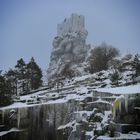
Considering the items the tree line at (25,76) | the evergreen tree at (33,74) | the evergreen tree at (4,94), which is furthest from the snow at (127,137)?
the evergreen tree at (33,74)

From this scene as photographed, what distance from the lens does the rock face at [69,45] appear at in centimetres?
2870

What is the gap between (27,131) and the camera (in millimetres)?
13211

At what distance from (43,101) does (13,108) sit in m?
1.34

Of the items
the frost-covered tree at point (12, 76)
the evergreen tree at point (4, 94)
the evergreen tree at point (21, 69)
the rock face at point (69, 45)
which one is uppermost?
the rock face at point (69, 45)

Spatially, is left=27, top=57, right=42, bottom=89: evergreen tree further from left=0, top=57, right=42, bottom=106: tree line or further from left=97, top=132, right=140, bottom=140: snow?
left=97, top=132, right=140, bottom=140: snow

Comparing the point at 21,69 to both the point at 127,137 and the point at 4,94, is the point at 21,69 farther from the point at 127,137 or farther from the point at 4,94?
the point at 127,137

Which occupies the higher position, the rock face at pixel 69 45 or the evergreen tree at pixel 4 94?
the rock face at pixel 69 45

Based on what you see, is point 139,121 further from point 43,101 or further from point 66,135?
point 43,101

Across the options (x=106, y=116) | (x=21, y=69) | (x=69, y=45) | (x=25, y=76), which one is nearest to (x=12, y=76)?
(x=21, y=69)

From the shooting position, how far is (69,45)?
3133 cm

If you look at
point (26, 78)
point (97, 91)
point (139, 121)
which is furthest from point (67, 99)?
point (26, 78)

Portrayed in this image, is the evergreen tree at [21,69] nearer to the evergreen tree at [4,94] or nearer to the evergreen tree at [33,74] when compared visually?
the evergreen tree at [33,74]

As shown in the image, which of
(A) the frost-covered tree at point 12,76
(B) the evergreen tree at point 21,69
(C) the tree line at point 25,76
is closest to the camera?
(A) the frost-covered tree at point 12,76

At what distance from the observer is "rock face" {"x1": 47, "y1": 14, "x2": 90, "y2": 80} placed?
2870 cm
